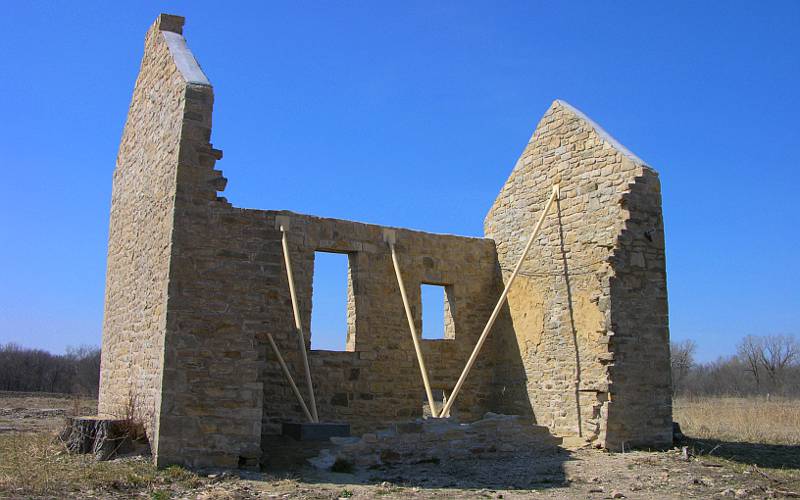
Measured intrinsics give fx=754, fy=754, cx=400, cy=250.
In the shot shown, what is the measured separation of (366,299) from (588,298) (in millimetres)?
3595

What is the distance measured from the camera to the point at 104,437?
29.4 feet

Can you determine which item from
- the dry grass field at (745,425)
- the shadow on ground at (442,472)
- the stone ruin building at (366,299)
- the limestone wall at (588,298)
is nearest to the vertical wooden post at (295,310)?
the stone ruin building at (366,299)

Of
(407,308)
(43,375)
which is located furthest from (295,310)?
(43,375)

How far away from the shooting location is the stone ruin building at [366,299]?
8.80 metres

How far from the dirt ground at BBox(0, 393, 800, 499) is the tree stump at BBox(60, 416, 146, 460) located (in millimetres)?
196

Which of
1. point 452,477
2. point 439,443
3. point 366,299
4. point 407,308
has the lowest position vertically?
point 452,477

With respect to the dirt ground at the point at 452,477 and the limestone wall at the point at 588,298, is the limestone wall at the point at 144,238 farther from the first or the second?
the limestone wall at the point at 588,298

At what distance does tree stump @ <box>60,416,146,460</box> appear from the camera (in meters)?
8.95

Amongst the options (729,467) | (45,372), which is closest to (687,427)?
(729,467)

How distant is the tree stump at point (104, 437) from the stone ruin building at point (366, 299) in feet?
1.09

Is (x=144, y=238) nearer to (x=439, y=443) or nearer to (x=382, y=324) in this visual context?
(x=382, y=324)

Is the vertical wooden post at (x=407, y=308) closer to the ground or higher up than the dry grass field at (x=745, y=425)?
higher up

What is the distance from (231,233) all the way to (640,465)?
6.21 metres

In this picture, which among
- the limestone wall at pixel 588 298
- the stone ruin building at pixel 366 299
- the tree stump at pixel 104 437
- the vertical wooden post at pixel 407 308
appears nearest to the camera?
the stone ruin building at pixel 366 299
